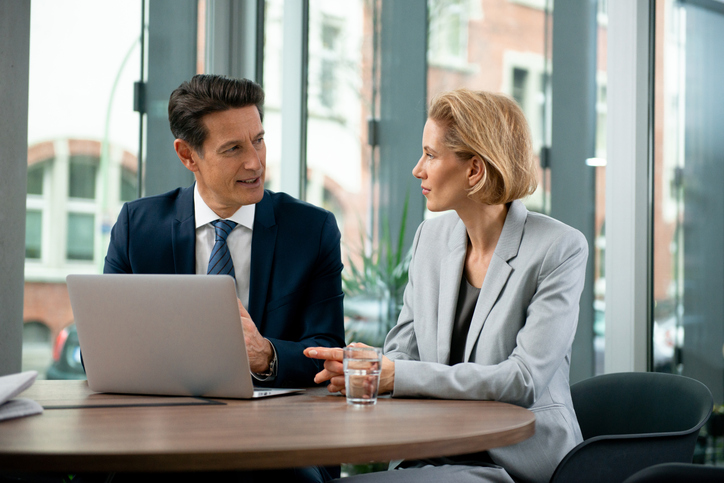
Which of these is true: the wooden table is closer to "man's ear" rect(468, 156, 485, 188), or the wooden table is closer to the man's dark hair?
"man's ear" rect(468, 156, 485, 188)

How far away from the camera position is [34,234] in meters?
3.03

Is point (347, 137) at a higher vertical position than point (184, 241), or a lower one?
higher

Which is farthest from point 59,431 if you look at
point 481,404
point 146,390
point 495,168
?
point 495,168

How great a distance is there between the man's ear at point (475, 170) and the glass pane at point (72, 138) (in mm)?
2000

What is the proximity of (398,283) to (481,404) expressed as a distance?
1.99 metres

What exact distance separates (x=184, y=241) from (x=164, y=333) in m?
0.69

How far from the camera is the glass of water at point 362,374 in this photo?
146cm

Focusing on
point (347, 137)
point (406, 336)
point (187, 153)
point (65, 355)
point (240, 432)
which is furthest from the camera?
point (347, 137)

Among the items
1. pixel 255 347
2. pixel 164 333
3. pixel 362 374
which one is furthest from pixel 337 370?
pixel 164 333

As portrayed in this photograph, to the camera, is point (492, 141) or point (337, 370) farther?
point (492, 141)

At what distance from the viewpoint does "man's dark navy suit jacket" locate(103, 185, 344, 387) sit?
2.04 metres

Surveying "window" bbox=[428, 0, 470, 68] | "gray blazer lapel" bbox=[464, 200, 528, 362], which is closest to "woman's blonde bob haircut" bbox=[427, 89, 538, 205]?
"gray blazer lapel" bbox=[464, 200, 528, 362]

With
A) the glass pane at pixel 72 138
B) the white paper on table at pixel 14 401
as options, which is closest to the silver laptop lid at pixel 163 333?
the white paper on table at pixel 14 401

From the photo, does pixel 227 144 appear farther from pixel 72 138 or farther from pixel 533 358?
pixel 72 138
